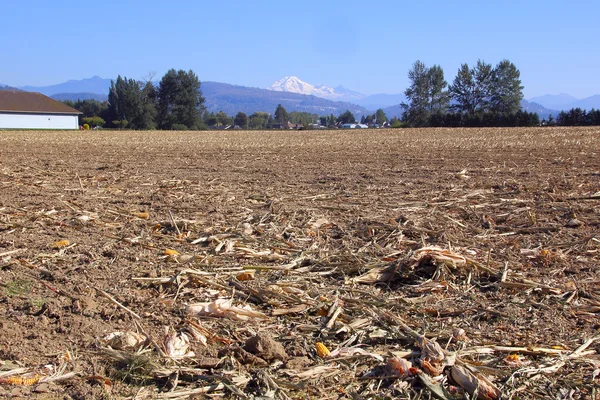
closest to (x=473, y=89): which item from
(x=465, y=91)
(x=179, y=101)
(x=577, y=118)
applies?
(x=465, y=91)

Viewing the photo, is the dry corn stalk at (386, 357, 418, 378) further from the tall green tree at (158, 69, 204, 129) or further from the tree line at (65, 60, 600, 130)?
the tall green tree at (158, 69, 204, 129)

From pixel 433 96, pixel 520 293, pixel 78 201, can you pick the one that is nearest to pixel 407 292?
pixel 520 293

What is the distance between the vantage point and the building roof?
221 feet

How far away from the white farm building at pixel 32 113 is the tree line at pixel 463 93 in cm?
5396

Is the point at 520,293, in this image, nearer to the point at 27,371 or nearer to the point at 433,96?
the point at 27,371

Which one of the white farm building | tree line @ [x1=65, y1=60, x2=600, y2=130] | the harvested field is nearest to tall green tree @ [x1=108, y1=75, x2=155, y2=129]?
tree line @ [x1=65, y1=60, x2=600, y2=130]

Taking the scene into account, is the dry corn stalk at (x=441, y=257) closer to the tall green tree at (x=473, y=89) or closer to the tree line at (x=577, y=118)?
the tree line at (x=577, y=118)

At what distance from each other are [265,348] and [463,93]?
3780 inches

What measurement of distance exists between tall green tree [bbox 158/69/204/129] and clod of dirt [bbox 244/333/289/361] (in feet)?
272

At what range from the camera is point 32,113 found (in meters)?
67.3

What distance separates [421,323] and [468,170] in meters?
10.1

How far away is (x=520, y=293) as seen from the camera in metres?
4.58

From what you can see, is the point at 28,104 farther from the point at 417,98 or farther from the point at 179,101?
the point at 417,98

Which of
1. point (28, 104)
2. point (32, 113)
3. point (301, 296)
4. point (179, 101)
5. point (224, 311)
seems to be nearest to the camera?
point (224, 311)
